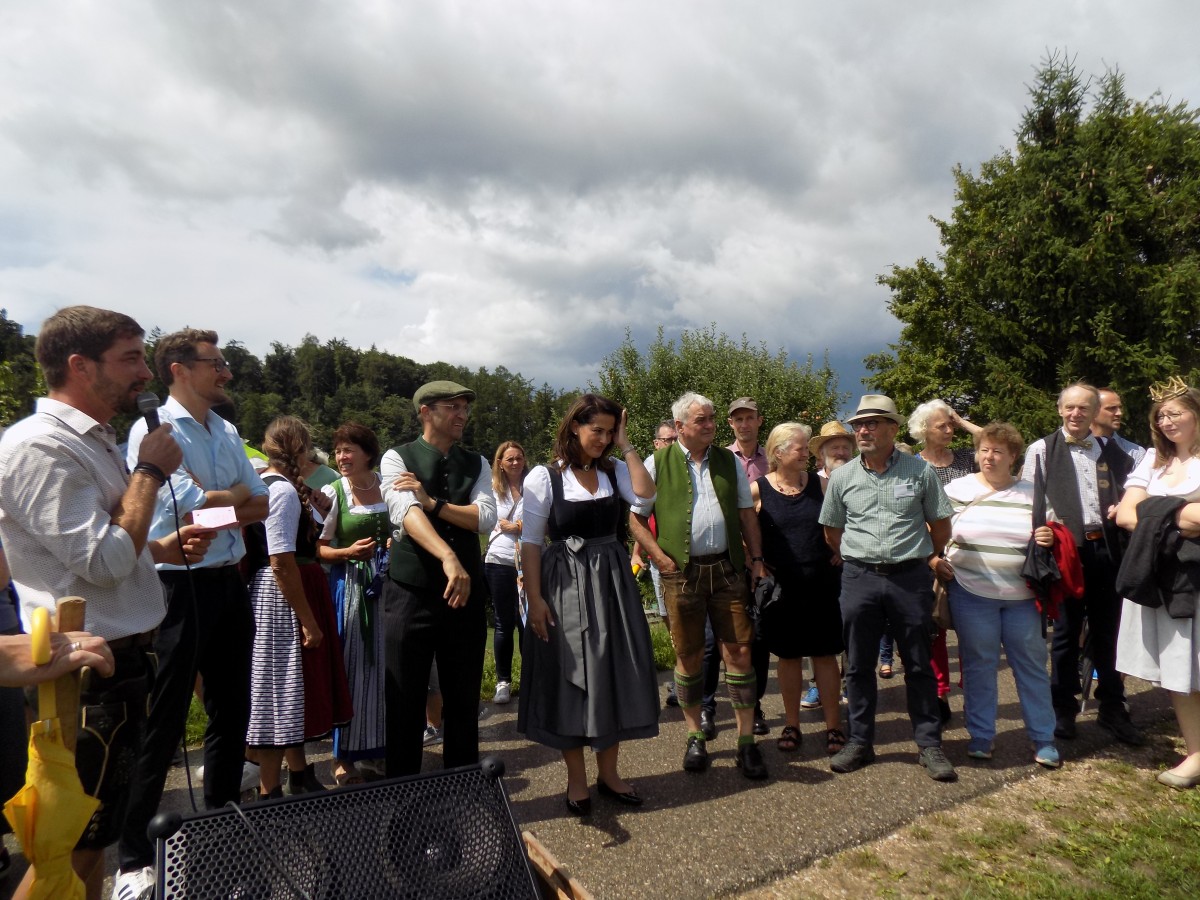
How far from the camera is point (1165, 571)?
3.87 m

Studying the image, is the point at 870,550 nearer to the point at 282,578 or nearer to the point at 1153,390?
the point at 1153,390

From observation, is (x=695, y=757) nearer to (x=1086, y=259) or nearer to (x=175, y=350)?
(x=175, y=350)

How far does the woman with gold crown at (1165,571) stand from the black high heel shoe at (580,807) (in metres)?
3.12

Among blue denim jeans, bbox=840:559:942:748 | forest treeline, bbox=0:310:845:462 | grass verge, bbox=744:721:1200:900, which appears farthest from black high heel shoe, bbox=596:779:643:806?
forest treeline, bbox=0:310:845:462

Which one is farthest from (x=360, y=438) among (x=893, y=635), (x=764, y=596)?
(x=893, y=635)

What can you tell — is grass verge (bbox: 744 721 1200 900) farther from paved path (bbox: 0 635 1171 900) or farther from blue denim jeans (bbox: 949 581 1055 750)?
blue denim jeans (bbox: 949 581 1055 750)

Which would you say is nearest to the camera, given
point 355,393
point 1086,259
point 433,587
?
point 433,587

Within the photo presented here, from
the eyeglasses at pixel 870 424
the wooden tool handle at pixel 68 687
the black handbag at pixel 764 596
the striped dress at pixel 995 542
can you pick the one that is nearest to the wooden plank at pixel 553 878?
the wooden tool handle at pixel 68 687

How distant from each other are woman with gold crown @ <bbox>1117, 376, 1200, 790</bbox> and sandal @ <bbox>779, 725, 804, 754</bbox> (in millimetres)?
1896

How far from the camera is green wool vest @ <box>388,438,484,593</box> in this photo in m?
3.38

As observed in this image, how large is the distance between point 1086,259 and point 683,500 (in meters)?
14.3

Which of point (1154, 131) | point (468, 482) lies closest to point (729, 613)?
point (468, 482)

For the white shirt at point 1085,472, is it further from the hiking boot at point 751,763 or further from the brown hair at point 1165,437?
the hiking boot at point 751,763

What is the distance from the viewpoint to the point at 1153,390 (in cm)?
437
